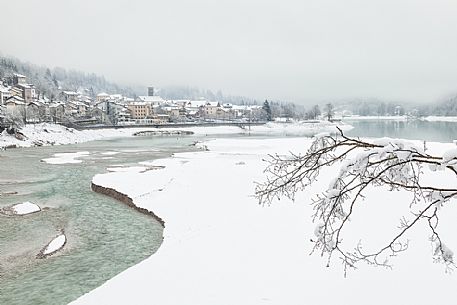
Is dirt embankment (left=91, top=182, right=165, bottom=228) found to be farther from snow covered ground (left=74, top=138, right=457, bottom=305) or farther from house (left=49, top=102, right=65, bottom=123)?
house (left=49, top=102, right=65, bottom=123)

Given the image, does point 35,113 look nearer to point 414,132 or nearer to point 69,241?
point 69,241

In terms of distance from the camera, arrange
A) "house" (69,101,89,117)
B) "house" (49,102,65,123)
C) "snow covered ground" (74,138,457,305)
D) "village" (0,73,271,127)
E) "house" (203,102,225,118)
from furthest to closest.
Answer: "house" (203,102,225,118)
"house" (69,101,89,117)
"house" (49,102,65,123)
"village" (0,73,271,127)
"snow covered ground" (74,138,457,305)

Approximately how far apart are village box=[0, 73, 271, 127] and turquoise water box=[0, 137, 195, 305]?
150 feet

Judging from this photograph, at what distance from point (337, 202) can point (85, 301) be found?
662 centimetres

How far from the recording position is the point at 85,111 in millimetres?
119562

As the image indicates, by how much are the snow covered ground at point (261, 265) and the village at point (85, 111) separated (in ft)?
178

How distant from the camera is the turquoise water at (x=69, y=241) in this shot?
373 inches

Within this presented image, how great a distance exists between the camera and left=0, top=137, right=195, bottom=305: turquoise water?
31.1 ft

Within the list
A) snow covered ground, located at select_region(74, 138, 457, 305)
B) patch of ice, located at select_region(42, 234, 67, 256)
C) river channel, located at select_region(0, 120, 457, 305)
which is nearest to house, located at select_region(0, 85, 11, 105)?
river channel, located at select_region(0, 120, 457, 305)

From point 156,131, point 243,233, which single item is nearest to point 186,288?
point 243,233

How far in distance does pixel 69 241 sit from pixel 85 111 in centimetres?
11465

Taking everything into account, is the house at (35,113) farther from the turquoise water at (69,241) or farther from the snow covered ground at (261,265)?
the snow covered ground at (261,265)

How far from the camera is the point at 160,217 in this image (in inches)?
603

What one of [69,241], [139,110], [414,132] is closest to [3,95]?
[139,110]
